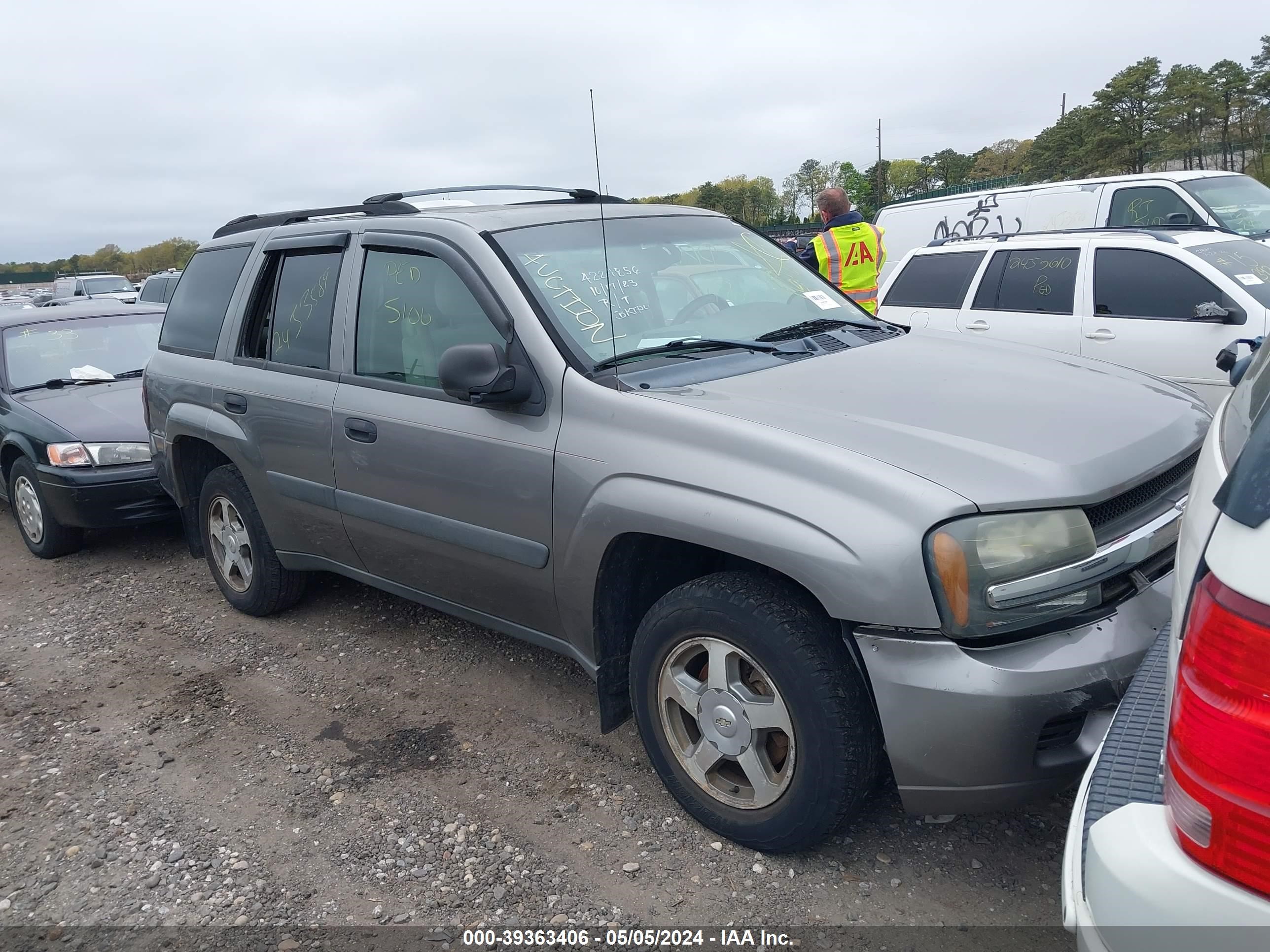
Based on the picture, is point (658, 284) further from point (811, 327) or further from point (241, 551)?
point (241, 551)

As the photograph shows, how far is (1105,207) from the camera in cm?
986

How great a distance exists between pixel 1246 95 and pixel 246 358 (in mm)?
49382

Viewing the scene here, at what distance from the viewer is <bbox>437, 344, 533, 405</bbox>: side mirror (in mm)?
2891

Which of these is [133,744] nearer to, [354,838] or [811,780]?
[354,838]

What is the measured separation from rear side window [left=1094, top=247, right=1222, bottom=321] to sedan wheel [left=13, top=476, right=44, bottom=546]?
23.9 ft

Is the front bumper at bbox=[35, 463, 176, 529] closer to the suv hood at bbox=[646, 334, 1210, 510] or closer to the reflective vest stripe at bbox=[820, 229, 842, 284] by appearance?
the suv hood at bbox=[646, 334, 1210, 510]

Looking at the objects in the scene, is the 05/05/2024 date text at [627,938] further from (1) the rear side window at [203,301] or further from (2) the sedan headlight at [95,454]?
(2) the sedan headlight at [95,454]

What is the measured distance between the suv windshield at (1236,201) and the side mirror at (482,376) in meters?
9.16

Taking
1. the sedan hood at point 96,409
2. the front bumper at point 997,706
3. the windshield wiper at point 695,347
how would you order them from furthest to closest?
the sedan hood at point 96,409
the windshield wiper at point 695,347
the front bumper at point 997,706

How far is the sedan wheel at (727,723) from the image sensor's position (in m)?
2.53

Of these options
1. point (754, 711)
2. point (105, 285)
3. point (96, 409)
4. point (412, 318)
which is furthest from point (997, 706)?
point (105, 285)

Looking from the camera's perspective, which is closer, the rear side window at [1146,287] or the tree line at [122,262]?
the rear side window at [1146,287]

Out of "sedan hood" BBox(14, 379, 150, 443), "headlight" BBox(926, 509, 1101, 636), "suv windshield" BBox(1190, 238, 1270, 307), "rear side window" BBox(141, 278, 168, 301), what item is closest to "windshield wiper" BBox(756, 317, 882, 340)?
"headlight" BBox(926, 509, 1101, 636)

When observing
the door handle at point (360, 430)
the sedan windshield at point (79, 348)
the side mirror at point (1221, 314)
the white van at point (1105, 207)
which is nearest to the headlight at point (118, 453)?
the sedan windshield at point (79, 348)
